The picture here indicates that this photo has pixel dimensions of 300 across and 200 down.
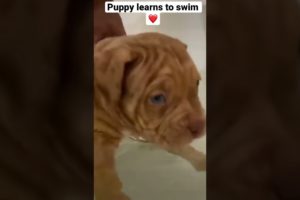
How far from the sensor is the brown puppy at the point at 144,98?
0.57 meters

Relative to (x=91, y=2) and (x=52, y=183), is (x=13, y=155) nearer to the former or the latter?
(x=52, y=183)

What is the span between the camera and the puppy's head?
0.57m

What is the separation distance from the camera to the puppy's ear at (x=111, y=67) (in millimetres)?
567

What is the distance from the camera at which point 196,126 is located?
0.57m

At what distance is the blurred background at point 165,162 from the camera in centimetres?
57

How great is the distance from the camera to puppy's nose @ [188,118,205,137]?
22.3 inches

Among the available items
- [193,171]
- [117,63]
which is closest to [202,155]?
[193,171]

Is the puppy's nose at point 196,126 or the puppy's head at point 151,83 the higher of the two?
the puppy's head at point 151,83

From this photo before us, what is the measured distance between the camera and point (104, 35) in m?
0.57

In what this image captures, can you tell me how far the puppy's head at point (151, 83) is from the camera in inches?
22.3

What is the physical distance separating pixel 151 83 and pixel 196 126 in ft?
0.22

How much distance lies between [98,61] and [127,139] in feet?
0.30

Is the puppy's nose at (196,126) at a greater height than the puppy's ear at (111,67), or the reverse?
the puppy's ear at (111,67)

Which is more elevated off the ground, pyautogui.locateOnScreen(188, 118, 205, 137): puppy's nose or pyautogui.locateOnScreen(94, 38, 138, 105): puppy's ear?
pyautogui.locateOnScreen(94, 38, 138, 105): puppy's ear
